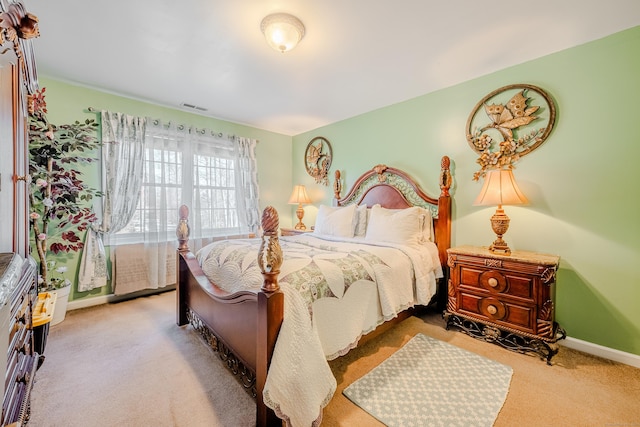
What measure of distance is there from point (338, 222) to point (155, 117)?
2.75 m

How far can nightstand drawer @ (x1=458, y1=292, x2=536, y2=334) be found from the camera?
205 centimetres

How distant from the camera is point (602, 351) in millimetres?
2059

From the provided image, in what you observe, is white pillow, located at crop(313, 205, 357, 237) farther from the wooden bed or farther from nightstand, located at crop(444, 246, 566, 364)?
nightstand, located at crop(444, 246, 566, 364)

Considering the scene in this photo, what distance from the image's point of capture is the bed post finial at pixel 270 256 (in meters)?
1.31

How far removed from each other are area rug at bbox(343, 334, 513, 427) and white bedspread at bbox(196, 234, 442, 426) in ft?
1.00

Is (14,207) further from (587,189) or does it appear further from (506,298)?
(587,189)

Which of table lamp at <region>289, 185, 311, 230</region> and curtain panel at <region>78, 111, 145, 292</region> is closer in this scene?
curtain panel at <region>78, 111, 145, 292</region>

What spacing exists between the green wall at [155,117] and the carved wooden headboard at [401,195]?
126 cm

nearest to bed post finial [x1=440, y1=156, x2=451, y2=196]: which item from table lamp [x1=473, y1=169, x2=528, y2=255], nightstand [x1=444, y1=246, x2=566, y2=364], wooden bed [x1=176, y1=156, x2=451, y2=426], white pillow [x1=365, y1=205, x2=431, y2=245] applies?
wooden bed [x1=176, y1=156, x2=451, y2=426]

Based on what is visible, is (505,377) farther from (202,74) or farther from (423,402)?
(202,74)

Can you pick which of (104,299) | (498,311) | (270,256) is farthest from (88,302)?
(498,311)

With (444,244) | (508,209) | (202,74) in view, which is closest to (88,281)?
(202,74)

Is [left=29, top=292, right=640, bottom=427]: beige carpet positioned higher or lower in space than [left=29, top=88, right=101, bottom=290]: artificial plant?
lower

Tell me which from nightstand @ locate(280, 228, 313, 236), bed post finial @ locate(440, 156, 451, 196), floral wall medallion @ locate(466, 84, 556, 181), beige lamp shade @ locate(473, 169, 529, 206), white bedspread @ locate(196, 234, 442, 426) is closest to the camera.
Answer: white bedspread @ locate(196, 234, 442, 426)
